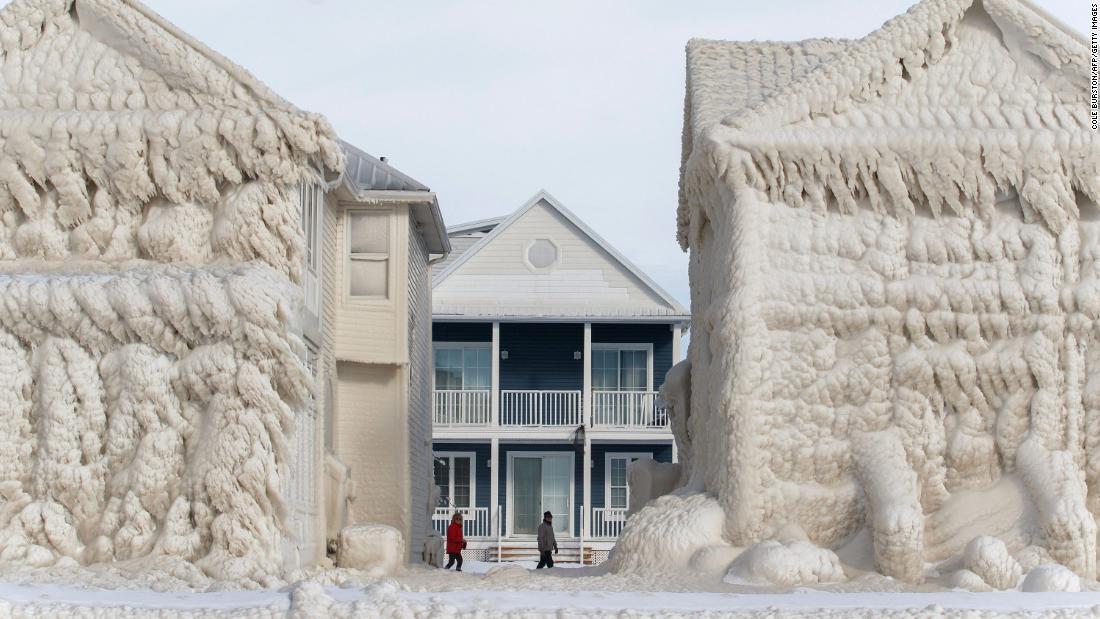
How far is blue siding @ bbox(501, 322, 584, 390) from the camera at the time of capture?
2552cm

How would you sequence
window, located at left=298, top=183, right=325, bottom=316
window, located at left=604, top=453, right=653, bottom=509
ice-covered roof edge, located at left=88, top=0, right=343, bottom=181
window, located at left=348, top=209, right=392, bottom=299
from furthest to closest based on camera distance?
window, located at left=604, top=453, right=653, bottom=509
window, located at left=348, top=209, right=392, bottom=299
window, located at left=298, top=183, right=325, bottom=316
ice-covered roof edge, located at left=88, top=0, right=343, bottom=181

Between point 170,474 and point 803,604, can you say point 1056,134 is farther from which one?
point 170,474

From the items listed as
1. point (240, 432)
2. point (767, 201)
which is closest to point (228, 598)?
point (240, 432)

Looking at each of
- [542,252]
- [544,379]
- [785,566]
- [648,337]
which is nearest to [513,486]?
[544,379]

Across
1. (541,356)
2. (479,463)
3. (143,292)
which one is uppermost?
(541,356)

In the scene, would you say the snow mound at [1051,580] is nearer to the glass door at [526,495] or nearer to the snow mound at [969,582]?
the snow mound at [969,582]

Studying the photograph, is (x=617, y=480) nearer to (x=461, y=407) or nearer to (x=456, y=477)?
(x=456, y=477)

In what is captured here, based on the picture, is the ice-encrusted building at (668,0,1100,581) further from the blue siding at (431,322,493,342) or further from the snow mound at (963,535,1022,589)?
the blue siding at (431,322,493,342)

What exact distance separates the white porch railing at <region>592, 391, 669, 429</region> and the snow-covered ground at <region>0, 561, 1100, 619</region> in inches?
631

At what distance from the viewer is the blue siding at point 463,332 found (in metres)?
25.5

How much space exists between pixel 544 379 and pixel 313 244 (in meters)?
12.4

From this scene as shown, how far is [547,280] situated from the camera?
1000 inches

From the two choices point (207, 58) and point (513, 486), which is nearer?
point (207, 58)

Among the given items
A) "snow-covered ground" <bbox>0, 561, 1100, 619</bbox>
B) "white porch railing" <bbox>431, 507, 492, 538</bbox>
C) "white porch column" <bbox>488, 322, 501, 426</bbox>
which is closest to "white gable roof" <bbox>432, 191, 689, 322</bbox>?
"white porch column" <bbox>488, 322, 501, 426</bbox>
